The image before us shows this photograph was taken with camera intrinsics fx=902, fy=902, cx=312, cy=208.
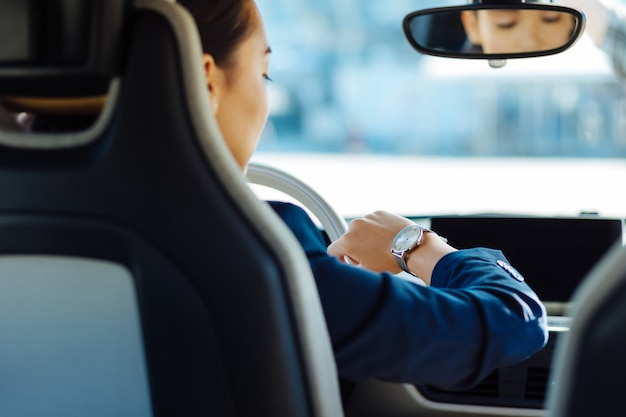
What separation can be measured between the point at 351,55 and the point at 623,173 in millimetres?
6093

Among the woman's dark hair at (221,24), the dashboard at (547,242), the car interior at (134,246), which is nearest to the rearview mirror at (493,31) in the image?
the dashboard at (547,242)

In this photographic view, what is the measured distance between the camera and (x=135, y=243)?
1147mm

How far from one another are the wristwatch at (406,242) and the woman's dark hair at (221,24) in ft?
1.58

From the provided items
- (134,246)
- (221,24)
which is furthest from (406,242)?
(134,246)

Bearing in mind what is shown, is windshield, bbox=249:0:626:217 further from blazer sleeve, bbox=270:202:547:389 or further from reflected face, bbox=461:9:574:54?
blazer sleeve, bbox=270:202:547:389

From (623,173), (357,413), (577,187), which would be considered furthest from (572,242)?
(623,173)

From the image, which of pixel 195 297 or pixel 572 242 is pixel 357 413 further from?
pixel 572 242

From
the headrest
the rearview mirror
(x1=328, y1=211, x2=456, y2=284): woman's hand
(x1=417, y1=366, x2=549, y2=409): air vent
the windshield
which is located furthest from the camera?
the windshield

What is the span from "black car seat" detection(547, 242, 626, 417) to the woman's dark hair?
74 centimetres

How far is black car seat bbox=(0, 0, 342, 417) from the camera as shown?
1.11 m

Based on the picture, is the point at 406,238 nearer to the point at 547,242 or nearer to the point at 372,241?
the point at 372,241

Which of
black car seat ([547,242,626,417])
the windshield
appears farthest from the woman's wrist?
the windshield

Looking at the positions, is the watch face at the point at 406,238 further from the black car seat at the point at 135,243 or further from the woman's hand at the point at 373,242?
the black car seat at the point at 135,243

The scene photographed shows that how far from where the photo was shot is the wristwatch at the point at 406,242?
1.66 metres
